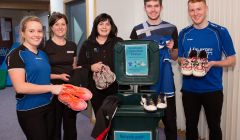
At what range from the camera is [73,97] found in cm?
178

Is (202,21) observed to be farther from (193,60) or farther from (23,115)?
→ (23,115)

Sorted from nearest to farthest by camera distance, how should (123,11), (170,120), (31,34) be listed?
1. (31,34)
2. (170,120)
3. (123,11)

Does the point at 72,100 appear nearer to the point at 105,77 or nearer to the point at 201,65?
the point at 105,77

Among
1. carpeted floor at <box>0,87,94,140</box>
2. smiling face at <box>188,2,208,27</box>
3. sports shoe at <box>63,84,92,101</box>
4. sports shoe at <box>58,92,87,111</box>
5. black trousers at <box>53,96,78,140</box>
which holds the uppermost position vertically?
smiling face at <box>188,2,208,27</box>

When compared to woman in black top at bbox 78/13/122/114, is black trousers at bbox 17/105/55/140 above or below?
below

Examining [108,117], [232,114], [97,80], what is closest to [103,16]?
[97,80]

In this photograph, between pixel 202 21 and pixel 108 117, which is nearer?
pixel 108 117

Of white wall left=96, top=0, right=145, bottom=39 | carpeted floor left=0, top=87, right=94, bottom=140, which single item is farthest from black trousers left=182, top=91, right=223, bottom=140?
white wall left=96, top=0, right=145, bottom=39

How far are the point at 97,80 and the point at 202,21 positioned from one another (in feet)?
3.17

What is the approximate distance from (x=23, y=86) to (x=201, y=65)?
1267mm

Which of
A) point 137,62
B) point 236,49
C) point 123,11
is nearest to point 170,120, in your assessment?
point 137,62

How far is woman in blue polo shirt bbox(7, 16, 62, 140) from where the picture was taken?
171cm

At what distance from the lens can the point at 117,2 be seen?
3.53 m

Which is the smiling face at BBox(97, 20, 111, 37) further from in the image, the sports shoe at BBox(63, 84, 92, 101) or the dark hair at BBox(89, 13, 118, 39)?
the sports shoe at BBox(63, 84, 92, 101)
